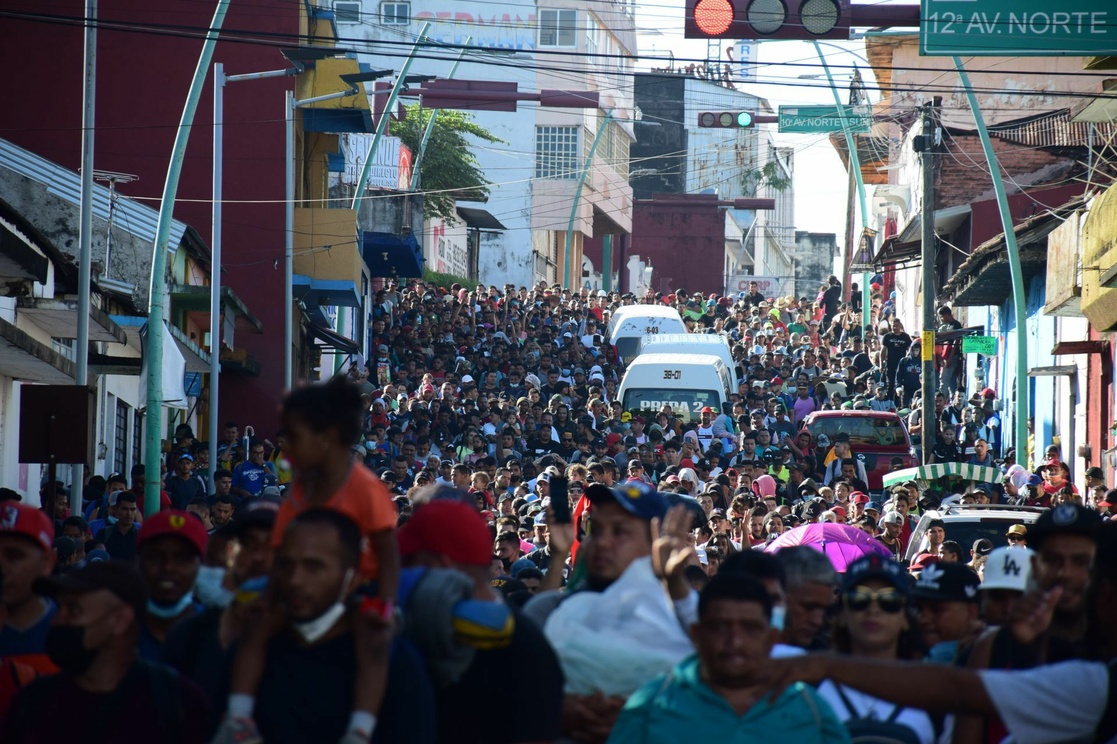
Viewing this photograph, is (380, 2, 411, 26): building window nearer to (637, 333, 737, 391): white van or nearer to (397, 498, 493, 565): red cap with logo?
(637, 333, 737, 391): white van

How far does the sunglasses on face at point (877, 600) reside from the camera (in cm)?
571

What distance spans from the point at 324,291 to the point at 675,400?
990 centimetres

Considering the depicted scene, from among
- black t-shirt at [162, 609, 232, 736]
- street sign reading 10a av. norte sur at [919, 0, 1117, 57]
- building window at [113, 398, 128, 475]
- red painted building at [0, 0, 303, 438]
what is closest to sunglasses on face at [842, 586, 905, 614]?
black t-shirt at [162, 609, 232, 736]

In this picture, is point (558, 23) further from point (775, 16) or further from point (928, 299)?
point (775, 16)

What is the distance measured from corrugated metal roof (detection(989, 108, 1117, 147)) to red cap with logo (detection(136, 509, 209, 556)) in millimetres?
29586

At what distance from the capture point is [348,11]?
252ft

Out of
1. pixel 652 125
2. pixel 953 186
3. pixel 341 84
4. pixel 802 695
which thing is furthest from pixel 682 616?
pixel 652 125

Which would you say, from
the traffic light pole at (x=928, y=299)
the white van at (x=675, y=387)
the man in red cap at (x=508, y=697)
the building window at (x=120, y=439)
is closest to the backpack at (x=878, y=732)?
the man in red cap at (x=508, y=697)

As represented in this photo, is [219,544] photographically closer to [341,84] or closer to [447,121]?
[341,84]

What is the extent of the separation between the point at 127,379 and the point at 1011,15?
15.9 metres

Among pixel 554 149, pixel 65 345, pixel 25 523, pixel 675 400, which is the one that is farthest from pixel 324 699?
pixel 554 149

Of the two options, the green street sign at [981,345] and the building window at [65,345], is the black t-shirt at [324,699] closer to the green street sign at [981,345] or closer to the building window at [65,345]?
the building window at [65,345]

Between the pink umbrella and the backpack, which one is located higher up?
the backpack

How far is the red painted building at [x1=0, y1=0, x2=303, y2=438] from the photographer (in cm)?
3259
